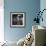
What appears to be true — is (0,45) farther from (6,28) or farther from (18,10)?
(18,10)

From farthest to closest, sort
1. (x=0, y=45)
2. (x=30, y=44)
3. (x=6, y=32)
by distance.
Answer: (x=6, y=32) < (x=0, y=45) < (x=30, y=44)

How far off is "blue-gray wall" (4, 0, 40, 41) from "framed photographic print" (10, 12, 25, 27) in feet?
0.41

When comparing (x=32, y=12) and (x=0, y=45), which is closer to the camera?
(x=0, y=45)

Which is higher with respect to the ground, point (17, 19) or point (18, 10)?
point (18, 10)

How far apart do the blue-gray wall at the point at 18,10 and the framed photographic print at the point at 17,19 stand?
0.12m

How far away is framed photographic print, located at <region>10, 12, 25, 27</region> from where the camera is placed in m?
5.74

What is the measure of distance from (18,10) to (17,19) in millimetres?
378

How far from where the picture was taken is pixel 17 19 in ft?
19.0

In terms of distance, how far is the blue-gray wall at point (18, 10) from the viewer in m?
5.72

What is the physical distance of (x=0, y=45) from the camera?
3957mm

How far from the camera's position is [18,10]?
5.74 meters

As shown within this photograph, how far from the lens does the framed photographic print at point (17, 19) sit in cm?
574

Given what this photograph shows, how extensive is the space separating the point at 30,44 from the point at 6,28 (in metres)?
2.47

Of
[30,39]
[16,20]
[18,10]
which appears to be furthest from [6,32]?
[30,39]
